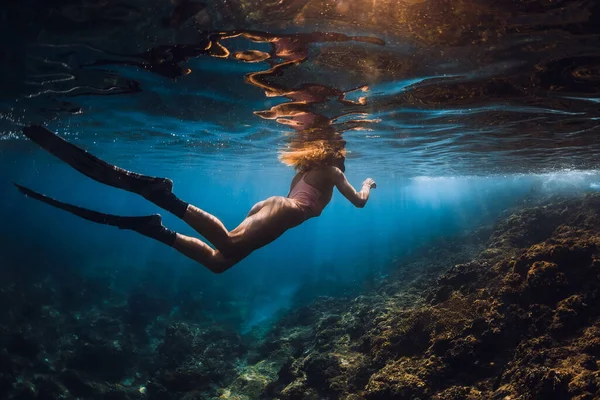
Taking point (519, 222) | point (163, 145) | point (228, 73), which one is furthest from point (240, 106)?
point (519, 222)

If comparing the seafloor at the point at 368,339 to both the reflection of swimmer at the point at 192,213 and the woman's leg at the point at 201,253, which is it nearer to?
the reflection of swimmer at the point at 192,213

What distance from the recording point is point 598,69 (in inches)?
292

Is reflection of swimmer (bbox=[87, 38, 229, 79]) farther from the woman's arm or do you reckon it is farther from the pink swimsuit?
the woman's arm

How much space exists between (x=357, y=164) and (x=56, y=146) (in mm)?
24916

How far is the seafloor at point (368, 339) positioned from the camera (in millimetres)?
6617

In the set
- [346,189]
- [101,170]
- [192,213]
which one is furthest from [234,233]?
[346,189]

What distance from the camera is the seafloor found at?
6617mm

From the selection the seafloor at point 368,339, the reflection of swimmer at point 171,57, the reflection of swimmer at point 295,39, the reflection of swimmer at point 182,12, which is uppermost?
the reflection of swimmer at point 171,57

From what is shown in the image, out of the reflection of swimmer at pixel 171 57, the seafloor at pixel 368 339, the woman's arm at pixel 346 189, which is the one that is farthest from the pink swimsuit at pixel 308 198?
the seafloor at pixel 368 339

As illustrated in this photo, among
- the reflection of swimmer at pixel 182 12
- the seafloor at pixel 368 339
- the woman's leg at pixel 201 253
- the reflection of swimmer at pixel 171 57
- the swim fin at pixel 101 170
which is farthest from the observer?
the reflection of swimmer at pixel 171 57

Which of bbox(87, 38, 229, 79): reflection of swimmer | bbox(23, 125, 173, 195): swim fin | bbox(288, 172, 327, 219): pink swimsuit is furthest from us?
bbox(87, 38, 229, 79): reflection of swimmer

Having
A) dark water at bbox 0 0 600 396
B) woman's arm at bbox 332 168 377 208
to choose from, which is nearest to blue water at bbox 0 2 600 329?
dark water at bbox 0 0 600 396

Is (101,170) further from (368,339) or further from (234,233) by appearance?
(368,339)

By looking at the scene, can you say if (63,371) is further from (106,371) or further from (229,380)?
(229,380)
